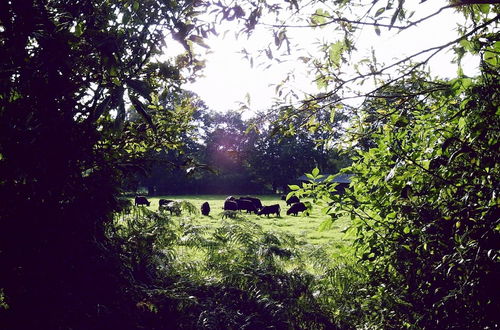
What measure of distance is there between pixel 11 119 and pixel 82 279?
1.49m

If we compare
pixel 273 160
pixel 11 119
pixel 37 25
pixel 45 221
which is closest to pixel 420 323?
Result: pixel 45 221

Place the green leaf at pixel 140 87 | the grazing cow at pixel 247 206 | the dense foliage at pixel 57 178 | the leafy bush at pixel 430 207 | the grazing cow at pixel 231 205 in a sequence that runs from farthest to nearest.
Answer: the grazing cow at pixel 247 206
the grazing cow at pixel 231 205
the dense foliage at pixel 57 178
the leafy bush at pixel 430 207
the green leaf at pixel 140 87

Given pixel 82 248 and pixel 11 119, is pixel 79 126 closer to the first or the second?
pixel 11 119

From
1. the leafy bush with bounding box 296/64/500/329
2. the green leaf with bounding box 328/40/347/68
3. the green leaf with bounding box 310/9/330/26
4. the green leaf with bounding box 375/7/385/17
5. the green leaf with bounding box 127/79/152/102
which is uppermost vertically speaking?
the green leaf with bounding box 310/9/330/26

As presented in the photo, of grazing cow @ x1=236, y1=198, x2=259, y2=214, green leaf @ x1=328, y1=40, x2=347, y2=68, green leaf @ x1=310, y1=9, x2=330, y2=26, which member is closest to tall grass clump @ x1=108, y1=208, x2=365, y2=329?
green leaf @ x1=328, y1=40, x2=347, y2=68

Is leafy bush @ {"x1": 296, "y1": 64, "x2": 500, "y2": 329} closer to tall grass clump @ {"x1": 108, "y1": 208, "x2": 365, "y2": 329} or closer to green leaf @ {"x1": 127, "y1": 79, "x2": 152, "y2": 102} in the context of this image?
tall grass clump @ {"x1": 108, "y1": 208, "x2": 365, "y2": 329}

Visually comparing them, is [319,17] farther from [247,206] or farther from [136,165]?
[247,206]

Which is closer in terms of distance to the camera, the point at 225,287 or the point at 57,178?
the point at 57,178

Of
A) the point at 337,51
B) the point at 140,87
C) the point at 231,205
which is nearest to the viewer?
the point at 140,87

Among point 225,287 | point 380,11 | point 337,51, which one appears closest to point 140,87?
point 337,51

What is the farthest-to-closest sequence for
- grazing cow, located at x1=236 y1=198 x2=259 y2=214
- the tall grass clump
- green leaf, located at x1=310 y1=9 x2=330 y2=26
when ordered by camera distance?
1. grazing cow, located at x1=236 y1=198 x2=259 y2=214
2. the tall grass clump
3. green leaf, located at x1=310 y1=9 x2=330 y2=26

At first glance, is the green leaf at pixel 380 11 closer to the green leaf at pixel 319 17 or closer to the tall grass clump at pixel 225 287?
the green leaf at pixel 319 17

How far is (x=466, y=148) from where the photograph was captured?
1.96m

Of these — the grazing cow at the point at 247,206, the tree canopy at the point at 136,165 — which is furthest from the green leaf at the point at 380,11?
the grazing cow at the point at 247,206
